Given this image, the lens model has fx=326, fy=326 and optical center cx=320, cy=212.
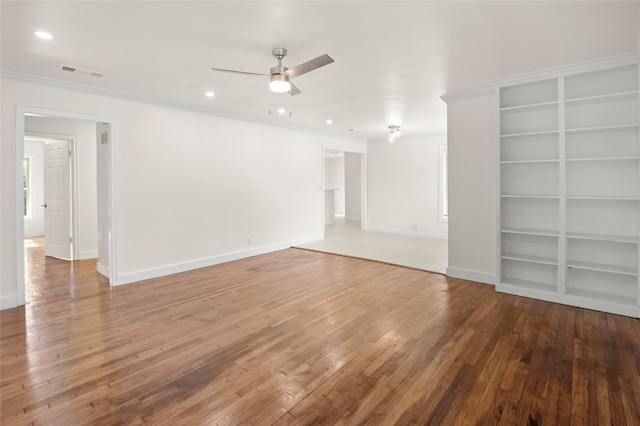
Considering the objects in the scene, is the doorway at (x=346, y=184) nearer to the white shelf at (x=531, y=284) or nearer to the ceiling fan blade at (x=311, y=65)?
the white shelf at (x=531, y=284)

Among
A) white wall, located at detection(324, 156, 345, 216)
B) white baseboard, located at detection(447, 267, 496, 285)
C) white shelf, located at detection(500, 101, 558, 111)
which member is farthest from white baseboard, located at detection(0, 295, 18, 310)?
white wall, located at detection(324, 156, 345, 216)

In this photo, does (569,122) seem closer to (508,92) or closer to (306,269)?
(508,92)

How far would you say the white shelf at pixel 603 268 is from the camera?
3.34 meters

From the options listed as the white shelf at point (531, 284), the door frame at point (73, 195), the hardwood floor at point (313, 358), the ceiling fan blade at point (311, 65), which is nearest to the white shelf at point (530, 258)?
the white shelf at point (531, 284)

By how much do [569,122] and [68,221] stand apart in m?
7.95

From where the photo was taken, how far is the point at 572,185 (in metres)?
3.72

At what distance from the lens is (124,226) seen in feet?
14.8

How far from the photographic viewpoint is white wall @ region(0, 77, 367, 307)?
12.2ft

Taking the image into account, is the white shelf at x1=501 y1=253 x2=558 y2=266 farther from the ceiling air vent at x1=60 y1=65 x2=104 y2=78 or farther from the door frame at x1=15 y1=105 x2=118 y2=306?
the ceiling air vent at x1=60 y1=65 x2=104 y2=78

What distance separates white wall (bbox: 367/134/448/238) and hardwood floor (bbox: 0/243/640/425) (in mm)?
4154

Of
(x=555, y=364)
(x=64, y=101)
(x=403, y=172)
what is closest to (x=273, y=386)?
(x=555, y=364)

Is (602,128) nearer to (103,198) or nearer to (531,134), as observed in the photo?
(531,134)

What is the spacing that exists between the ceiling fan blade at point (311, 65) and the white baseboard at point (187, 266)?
352cm

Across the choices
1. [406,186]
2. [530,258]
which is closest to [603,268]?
[530,258]
